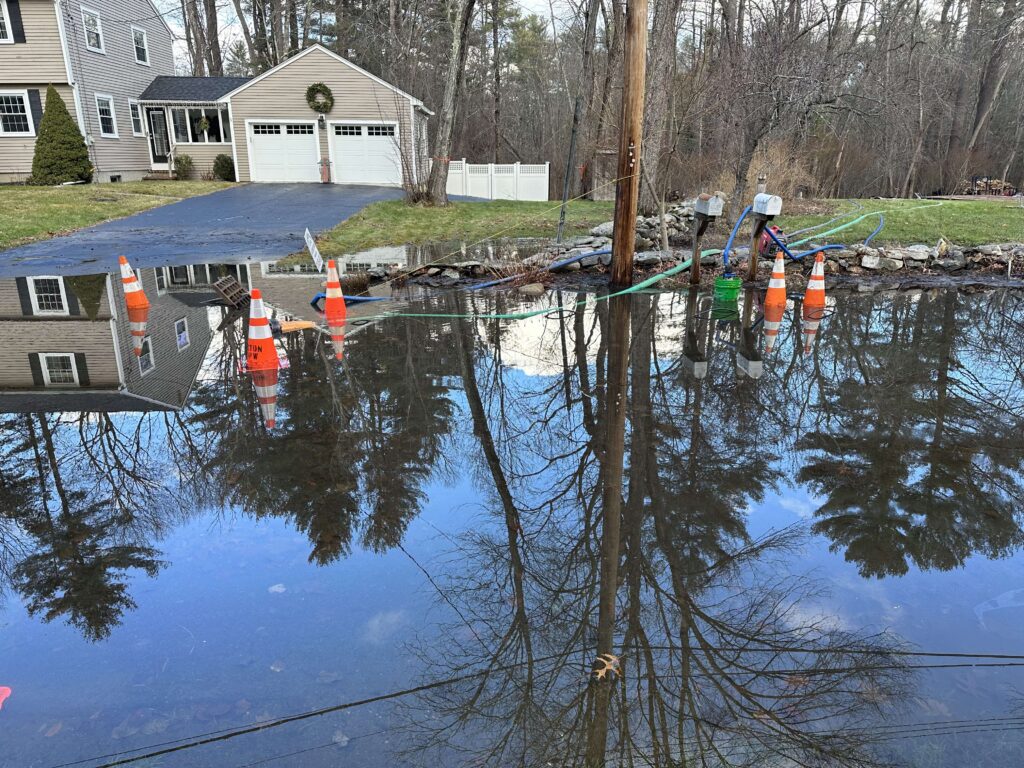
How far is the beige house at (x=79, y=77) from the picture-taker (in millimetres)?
25406

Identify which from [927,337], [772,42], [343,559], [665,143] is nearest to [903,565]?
[343,559]

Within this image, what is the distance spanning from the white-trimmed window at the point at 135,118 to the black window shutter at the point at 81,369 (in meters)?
26.1

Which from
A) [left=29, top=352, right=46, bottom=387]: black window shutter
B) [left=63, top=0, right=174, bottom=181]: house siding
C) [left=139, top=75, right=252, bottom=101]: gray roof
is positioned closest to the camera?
[left=29, top=352, right=46, bottom=387]: black window shutter

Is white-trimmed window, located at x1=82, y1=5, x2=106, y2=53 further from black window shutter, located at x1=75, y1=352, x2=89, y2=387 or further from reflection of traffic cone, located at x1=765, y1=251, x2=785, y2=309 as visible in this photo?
reflection of traffic cone, located at x1=765, y1=251, x2=785, y2=309

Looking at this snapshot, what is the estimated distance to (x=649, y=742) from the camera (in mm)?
2785

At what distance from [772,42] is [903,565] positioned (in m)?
11.5

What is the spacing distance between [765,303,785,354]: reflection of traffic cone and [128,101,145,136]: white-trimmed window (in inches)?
1139

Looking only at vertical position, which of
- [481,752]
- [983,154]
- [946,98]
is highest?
[946,98]

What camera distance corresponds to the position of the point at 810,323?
9.17 meters

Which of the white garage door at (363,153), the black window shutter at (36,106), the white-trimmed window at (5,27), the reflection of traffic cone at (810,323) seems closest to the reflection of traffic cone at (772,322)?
the reflection of traffic cone at (810,323)

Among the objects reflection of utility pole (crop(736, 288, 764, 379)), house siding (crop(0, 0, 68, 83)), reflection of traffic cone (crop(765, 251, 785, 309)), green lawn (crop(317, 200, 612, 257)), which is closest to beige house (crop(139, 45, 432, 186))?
house siding (crop(0, 0, 68, 83))

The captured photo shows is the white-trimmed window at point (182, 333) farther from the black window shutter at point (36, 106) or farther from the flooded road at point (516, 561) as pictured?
the black window shutter at point (36, 106)

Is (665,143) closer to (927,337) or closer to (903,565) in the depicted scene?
(927,337)

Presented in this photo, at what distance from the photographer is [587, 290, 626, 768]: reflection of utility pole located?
2883 millimetres
